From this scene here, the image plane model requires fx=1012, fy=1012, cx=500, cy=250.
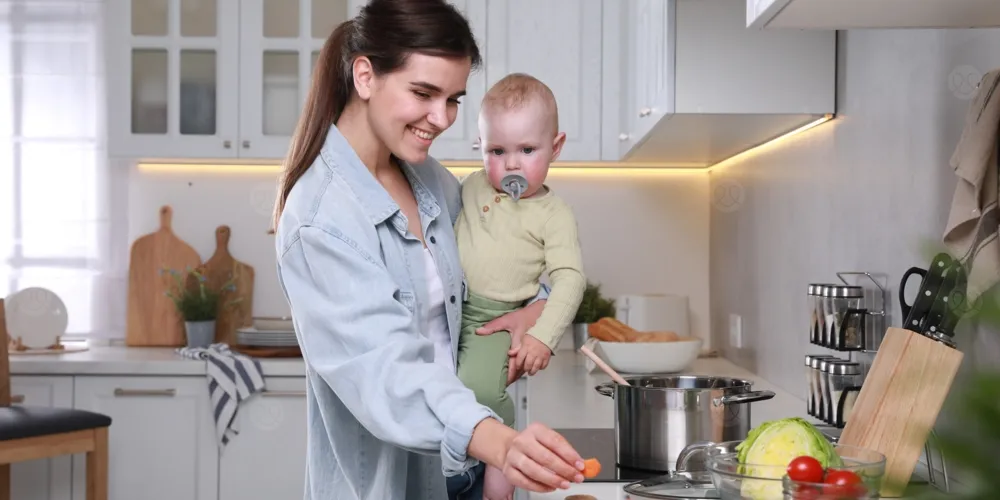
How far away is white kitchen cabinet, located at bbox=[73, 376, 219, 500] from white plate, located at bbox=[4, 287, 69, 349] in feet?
1.13

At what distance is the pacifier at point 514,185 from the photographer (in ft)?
5.04

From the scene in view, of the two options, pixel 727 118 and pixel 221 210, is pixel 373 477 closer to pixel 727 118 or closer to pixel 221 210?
pixel 727 118

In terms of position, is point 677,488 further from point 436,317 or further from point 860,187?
point 860,187

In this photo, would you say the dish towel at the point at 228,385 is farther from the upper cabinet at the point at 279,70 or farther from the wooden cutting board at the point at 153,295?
the upper cabinet at the point at 279,70

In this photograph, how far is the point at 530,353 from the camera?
1450mm

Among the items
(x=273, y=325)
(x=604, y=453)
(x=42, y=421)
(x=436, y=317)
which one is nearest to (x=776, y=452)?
(x=436, y=317)

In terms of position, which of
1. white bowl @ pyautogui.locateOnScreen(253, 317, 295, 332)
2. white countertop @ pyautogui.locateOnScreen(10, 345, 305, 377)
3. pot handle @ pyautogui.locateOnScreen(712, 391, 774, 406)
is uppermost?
pot handle @ pyautogui.locateOnScreen(712, 391, 774, 406)

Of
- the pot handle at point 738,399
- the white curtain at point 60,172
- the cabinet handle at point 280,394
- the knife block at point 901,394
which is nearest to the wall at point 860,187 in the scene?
the knife block at point 901,394

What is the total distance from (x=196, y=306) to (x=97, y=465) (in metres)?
0.63

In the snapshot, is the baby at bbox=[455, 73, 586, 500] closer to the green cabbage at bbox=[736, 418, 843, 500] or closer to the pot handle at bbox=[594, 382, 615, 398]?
the pot handle at bbox=[594, 382, 615, 398]

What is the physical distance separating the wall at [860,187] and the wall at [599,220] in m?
0.66

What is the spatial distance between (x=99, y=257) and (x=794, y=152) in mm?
2479

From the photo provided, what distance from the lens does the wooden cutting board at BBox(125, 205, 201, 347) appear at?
3525 millimetres

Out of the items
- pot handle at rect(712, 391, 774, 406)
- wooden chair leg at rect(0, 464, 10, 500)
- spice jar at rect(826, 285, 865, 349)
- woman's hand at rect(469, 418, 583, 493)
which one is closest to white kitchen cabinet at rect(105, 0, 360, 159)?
wooden chair leg at rect(0, 464, 10, 500)
